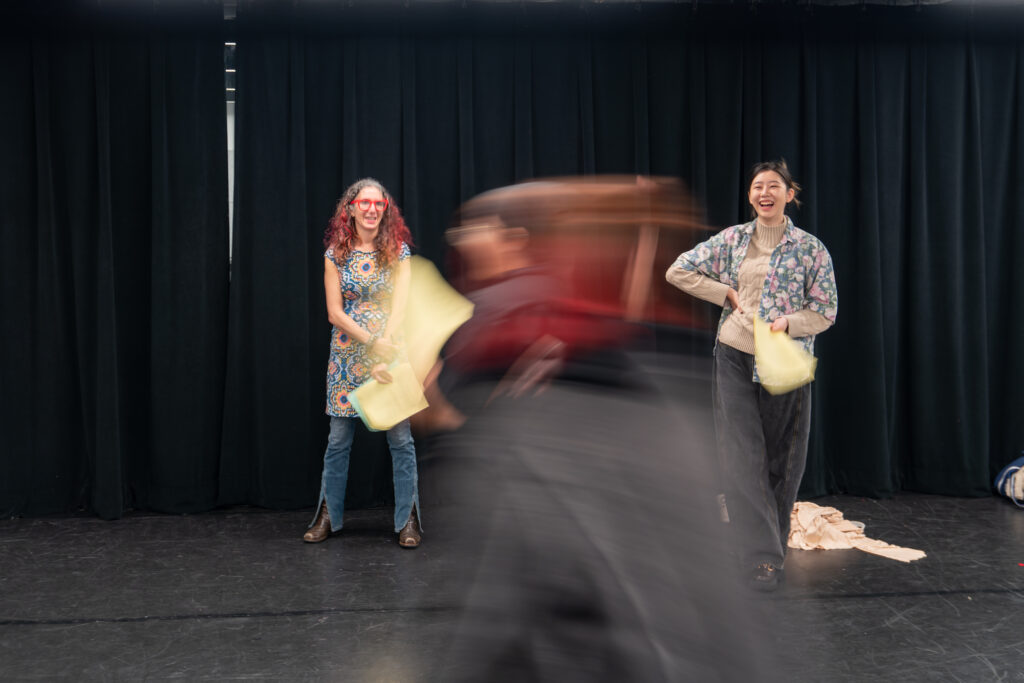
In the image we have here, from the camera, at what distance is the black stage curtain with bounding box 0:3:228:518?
4594 millimetres

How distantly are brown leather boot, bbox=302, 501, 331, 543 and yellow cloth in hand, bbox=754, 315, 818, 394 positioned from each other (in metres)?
2.21

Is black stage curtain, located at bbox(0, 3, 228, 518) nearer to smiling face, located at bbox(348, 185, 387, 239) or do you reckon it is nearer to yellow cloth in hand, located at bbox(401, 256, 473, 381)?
smiling face, located at bbox(348, 185, 387, 239)

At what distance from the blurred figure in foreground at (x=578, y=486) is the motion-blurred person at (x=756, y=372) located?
7.08 feet

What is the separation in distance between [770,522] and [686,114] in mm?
2620

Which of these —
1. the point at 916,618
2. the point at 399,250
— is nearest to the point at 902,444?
the point at 916,618

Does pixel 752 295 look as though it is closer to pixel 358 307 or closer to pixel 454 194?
pixel 358 307

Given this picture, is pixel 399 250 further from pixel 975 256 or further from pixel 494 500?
pixel 975 256

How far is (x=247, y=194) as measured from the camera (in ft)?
15.4

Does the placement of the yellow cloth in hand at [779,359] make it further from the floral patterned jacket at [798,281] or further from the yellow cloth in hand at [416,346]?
the yellow cloth in hand at [416,346]

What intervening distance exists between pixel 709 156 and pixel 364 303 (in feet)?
7.45

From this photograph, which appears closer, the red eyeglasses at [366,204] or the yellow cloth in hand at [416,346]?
the yellow cloth in hand at [416,346]

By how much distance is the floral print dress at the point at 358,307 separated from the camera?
398 centimetres

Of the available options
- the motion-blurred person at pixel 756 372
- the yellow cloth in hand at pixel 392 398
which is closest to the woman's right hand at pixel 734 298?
the motion-blurred person at pixel 756 372

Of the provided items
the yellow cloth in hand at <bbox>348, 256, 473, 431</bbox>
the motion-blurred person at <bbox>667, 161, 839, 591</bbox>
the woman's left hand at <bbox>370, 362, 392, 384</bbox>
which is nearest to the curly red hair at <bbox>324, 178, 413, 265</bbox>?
the yellow cloth in hand at <bbox>348, 256, 473, 431</bbox>
